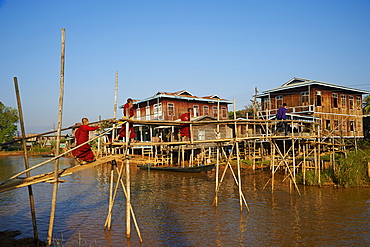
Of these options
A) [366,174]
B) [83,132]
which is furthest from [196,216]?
[366,174]

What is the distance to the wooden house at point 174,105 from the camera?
33938 millimetres

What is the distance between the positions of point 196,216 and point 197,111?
2587cm

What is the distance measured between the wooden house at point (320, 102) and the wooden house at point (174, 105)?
6.33 meters

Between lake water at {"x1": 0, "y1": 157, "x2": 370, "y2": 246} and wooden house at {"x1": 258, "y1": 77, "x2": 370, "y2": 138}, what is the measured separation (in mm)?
14634

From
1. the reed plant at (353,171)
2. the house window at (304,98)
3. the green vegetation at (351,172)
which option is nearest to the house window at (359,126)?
the house window at (304,98)

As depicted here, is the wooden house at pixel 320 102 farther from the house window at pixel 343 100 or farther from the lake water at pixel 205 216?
the lake water at pixel 205 216

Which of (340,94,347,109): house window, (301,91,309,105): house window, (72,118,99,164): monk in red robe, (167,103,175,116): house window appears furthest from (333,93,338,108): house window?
(72,118,99,164): monk in red robe

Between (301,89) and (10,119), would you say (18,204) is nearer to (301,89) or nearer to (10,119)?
(301,89)

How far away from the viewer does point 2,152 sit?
5338 centimetres

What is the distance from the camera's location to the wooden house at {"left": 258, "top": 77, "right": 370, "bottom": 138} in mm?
30188

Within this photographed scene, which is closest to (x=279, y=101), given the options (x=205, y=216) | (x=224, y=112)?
(x=224, y=112)

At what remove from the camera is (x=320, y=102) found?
30797 millimetres

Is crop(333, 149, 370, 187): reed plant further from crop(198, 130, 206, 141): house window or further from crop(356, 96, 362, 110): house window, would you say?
crop(356, 96, 362, 110): house window

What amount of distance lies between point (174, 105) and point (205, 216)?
23.8 meters
